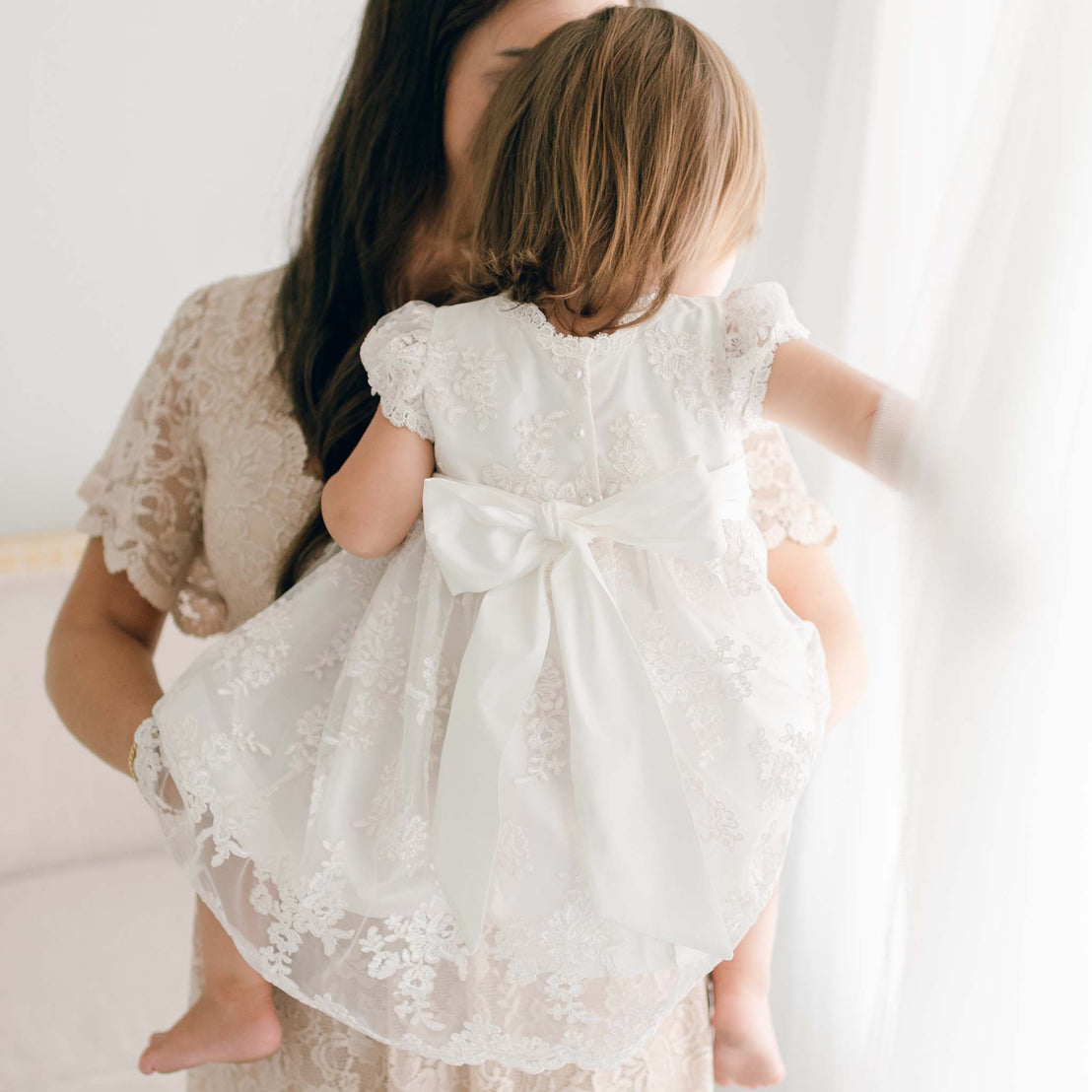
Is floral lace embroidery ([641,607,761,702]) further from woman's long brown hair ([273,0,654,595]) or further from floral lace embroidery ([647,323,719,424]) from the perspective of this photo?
woman's long brown hair ([273,0,654,595])

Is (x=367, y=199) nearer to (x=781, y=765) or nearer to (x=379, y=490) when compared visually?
(x=379, y=490)

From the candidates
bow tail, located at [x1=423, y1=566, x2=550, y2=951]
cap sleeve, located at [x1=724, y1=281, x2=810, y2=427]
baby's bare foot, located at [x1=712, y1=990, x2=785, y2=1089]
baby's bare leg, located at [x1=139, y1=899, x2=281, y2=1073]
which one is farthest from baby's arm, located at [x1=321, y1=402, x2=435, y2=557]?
baby's bare foot, located at [x1=712, y1=990, x2=785, y2=1089]

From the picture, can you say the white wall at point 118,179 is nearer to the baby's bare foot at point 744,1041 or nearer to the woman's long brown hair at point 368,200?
the woman's long brown hair at point 368,200

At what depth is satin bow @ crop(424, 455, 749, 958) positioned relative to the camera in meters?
0.64

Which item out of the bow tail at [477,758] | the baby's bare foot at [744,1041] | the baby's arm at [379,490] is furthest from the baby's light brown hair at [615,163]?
the baby's bare foot at [744,1041]

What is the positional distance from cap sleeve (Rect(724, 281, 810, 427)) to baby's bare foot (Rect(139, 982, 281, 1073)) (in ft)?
1.94

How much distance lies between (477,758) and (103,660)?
1.56 feet

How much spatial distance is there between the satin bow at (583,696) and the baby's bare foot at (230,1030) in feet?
0.91

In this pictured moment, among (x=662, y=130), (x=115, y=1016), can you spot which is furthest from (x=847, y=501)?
(x=115, y=1016)

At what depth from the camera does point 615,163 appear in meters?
0.72

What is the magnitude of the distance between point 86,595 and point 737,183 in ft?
2.37

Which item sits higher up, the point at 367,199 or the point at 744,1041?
the point at 367,199
